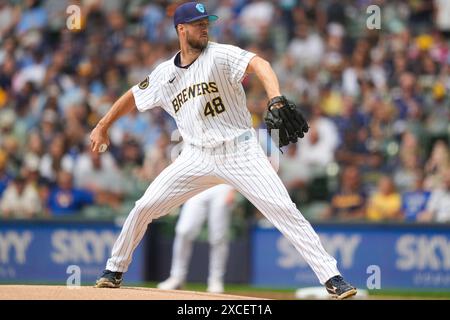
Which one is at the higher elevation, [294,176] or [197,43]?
[197,43]

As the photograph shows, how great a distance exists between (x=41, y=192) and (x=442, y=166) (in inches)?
235

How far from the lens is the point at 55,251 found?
46.3 feet

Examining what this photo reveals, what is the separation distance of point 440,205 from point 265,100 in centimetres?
351

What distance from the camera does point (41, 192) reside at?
586 inches

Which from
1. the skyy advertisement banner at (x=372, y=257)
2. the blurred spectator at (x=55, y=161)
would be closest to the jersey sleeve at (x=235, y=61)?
the skyy advertisement banner at (x=372, y=257)

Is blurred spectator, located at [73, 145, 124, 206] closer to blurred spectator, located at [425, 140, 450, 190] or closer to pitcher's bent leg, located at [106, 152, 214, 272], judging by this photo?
blurred spectator, located at [425, 140, 450, 190]

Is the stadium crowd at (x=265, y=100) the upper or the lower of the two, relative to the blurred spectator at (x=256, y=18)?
lower

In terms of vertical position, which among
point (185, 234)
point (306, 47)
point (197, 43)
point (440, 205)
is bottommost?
point (185, 234)

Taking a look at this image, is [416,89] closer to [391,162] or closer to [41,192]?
[391,162]

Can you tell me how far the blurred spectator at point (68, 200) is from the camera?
47.8ft

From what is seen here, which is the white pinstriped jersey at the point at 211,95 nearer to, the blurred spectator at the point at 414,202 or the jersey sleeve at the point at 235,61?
the jersey sleeve at the point at 235,61

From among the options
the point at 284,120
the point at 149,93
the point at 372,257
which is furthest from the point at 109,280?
the point at 372,257

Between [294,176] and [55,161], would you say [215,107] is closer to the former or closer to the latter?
[294,176]
